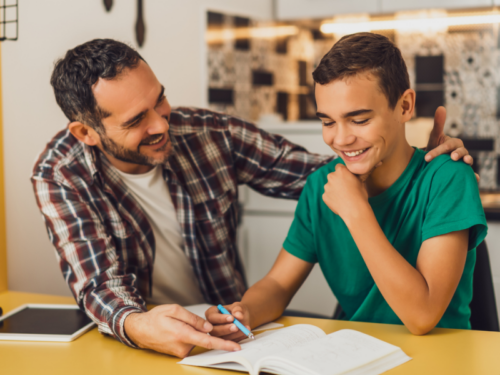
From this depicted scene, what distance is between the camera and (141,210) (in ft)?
4.78

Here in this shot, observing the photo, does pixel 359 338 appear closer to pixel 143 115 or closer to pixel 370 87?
pixel 370 87

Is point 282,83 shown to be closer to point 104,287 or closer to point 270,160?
point 270,160

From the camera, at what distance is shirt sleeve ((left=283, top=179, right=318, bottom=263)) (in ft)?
3.93

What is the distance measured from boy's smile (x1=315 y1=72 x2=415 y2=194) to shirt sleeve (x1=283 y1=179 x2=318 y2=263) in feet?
0.66

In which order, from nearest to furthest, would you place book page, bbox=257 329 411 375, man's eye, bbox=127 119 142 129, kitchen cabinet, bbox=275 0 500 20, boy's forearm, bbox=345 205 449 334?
book page, bbox=257 329 411 375, boy's forearm, bbox=345 205 449 334, man's eye, bbox=127 119 142 129, kitchen cabinet, bbox=275 0 500 20

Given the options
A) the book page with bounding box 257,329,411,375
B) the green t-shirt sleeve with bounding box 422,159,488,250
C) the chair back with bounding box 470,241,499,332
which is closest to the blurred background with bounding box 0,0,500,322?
the chair back with bounding box 470,241,499,332

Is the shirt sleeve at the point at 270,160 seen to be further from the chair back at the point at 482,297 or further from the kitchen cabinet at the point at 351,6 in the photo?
the kitchen cabinet at the point at 351,6

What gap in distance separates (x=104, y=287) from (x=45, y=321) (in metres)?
0.16

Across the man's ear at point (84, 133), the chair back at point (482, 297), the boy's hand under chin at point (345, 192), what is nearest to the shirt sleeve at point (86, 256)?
the man's ear at point (84, 133)

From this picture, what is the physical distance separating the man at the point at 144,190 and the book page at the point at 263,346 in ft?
0.09

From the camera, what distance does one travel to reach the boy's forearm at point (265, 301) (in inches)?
42.2

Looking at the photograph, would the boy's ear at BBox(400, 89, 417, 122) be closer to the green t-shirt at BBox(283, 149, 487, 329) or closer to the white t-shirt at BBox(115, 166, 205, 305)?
the green t-shirt at BBox(283, 149, 487, 329)

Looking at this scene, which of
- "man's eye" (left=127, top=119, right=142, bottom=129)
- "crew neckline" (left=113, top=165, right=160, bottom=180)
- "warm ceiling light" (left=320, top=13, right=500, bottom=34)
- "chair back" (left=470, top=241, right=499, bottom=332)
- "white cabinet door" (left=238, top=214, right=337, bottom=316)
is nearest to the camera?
"chair back" (left=470, top=241, right=499, bottom=332)

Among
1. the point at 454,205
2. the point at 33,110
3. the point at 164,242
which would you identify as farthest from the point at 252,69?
the point at 454,205
